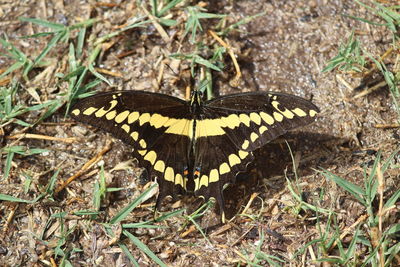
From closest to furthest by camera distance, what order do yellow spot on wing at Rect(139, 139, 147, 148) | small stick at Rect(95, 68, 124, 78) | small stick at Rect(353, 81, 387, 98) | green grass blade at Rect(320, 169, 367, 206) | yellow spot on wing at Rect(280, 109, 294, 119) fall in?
green grass blade at Rect(320, 169, 367, 206) → yellow spot on wing at Rect(280, 109, 294, 119) → yellow spot on wing at Rect(139, 139, 147, 148) → small stick at Rect(353, 81, 387, 98) → small stick at Rect(95, 68, 124, 78)

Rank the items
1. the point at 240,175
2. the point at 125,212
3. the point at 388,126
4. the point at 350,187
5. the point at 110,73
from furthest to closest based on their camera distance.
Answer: the point at 110,73 → the point at 388,126 → the point at 240,175 → the point at 125,212 → the point at 350,187

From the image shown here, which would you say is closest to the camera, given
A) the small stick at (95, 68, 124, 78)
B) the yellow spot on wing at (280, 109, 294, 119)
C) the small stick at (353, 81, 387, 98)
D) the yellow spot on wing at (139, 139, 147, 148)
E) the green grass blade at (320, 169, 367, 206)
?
the green grass blade at (320, 169, 367, 206)

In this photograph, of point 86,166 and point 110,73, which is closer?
point 86,166

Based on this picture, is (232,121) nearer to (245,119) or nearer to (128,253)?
(245,119)

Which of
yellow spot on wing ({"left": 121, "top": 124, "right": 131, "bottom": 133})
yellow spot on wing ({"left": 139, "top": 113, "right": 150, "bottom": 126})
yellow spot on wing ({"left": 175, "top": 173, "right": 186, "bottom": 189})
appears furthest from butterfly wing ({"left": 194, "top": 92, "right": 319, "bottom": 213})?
yellow spot on wing ({"left": 121, "top": 124, "right": 131, "bottom": 133})

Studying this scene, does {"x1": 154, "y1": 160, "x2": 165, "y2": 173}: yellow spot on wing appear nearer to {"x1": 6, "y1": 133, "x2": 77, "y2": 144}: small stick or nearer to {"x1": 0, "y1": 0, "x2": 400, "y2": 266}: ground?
{"x1": 0, "y1": 0, "x2": 400, "y2": 266}: ground

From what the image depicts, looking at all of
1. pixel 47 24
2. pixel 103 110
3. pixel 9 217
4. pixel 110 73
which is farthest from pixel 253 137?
pixel 47 24

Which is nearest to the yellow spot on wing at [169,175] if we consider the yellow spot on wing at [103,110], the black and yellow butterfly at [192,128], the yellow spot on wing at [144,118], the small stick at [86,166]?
the black and yellow butterfly at [192,128]
